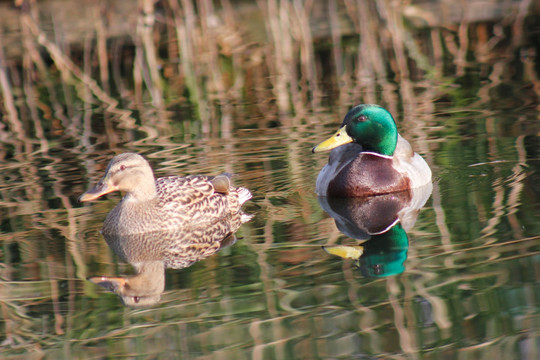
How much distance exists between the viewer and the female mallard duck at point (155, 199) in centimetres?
730

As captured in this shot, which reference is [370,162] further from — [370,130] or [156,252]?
[156,252]

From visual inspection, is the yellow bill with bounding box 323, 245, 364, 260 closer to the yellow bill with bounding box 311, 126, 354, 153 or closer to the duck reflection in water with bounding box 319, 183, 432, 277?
the duck reflection in water with bounding box 319, 183, 432, 277

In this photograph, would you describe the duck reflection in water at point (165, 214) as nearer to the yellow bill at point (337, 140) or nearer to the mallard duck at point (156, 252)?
the mallard duck at point (156, 252)

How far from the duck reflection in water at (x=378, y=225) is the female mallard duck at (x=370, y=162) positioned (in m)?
0.08

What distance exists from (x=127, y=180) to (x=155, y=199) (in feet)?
0.92

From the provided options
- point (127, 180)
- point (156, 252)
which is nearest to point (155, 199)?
point (127, 180)

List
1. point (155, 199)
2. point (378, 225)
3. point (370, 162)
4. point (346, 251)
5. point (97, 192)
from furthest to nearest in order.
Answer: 1. point (370, 162)
2. point (155, 199)
3. point (97, 192)
4. point (378, 225)
5. point (346, 251)

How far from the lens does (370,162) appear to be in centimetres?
819

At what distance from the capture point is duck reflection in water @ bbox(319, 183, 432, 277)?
6.07 metres

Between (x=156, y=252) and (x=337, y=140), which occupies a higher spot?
(x=337, y=140)

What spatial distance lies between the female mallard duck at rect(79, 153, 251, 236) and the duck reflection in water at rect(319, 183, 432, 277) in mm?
881

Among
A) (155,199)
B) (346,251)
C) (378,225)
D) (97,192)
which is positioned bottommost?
(378,225)

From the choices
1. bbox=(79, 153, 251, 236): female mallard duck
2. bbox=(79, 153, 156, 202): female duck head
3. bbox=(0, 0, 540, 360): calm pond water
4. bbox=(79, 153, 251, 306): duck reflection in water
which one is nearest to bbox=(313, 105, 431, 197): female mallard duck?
bbox=(0, 0, 540, 360): calm pond water

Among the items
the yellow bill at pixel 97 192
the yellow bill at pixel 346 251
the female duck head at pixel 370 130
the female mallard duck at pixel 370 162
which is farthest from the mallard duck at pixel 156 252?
the female duck head at pixel 370 130
